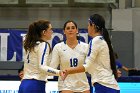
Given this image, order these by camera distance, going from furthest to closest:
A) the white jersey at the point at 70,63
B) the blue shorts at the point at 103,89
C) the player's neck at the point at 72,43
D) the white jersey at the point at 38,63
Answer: the player's neck at the point at 72,43
the white jersey at the point at 70,63
the white jersey at the point at 38,63
the blue shorts at the point at 103,89

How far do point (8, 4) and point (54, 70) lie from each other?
9907mm

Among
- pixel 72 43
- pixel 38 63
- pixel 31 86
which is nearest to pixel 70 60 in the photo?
pixel 72 43

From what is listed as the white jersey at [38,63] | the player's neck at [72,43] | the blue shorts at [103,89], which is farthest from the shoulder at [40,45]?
the blue shorts at [103,89]

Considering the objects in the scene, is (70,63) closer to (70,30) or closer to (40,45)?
(70,30)

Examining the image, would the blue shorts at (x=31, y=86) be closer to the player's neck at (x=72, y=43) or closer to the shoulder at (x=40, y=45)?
the shoulder at (x=40, y=45)

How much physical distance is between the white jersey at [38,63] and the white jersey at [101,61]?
20.4 inches

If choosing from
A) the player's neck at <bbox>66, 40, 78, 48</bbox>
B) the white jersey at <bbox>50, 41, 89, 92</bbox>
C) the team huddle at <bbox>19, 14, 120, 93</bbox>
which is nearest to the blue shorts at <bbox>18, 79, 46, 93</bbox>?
the team huddle at <bbox>19, 14, 120, 93</bbox>

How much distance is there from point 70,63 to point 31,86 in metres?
0.63

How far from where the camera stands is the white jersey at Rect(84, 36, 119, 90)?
436cm

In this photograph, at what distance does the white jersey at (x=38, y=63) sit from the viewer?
15.3 ft

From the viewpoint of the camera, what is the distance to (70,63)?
16.6 ft

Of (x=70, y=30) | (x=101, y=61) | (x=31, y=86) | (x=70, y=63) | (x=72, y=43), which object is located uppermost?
(x=70, y=30)

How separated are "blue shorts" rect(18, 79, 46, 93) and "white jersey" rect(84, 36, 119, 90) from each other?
2.34 ft

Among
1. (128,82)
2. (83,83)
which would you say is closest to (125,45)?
(128,82)
